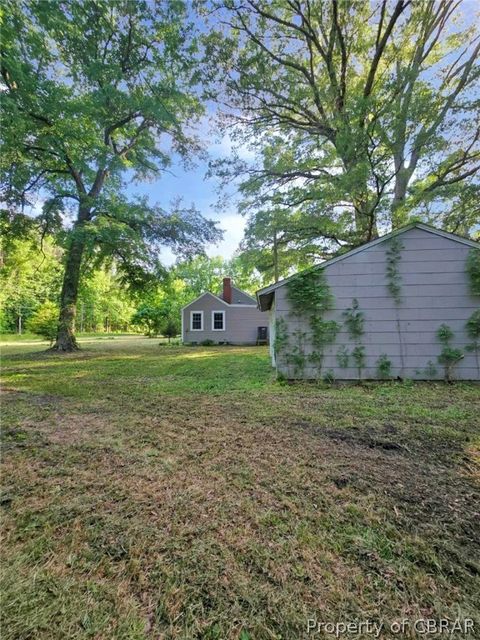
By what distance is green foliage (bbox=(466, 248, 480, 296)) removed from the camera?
19.5ft

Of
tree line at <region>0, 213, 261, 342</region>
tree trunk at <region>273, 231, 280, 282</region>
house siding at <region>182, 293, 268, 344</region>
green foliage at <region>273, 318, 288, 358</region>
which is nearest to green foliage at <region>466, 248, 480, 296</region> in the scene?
green foliage at <region>273, 318, 288, 358</region>

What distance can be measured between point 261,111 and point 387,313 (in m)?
9.91

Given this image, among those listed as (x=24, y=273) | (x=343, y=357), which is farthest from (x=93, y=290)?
(x=343, y=357)

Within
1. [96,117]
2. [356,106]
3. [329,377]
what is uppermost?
[96,117]

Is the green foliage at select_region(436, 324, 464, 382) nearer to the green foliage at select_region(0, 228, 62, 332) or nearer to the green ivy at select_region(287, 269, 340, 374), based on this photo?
the green ivy at select_region(287, 269, 340, 374)

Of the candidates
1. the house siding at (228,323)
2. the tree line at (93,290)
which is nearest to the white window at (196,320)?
the house siding at (228,323)

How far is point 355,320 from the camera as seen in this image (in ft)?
20.8

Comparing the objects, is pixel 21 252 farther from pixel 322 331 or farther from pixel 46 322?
pixel 322 331

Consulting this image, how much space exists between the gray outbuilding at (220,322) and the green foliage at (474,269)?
13.8 metres

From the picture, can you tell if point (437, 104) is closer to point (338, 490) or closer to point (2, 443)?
point (338, 490)

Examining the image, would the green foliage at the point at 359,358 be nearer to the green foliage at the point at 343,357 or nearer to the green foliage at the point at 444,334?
the green foliage at the point at 343,357

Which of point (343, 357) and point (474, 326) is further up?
point (474, 326)

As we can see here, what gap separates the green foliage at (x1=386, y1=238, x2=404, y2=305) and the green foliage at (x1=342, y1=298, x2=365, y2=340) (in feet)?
2.65

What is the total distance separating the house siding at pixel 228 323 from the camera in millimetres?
19438
